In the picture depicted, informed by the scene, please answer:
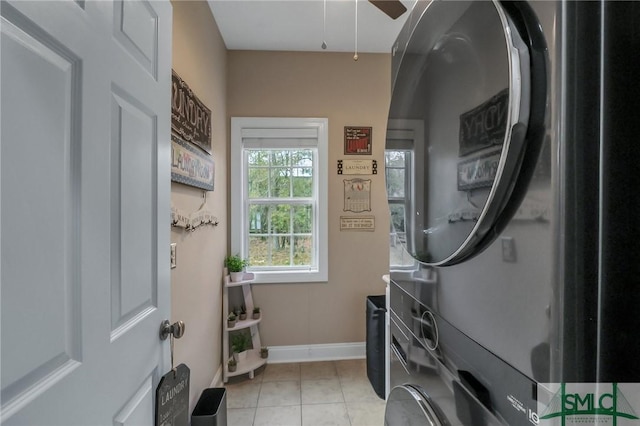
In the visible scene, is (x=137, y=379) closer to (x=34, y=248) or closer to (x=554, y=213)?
(x=34, y=248)

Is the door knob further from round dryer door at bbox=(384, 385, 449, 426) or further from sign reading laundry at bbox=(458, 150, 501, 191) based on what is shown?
sign reading laundry at bbox=(458, 150, 501, 191)

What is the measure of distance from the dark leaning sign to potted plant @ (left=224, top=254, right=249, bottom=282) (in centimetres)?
138

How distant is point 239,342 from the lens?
247 centimetres

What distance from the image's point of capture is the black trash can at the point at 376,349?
2131 mm

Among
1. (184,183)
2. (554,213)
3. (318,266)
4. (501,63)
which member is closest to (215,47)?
(184,183)

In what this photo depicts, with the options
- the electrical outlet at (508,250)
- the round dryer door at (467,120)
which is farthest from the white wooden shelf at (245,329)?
the electrical outlet at (508,250)

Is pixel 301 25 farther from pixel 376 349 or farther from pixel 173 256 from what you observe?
pixel 376 349

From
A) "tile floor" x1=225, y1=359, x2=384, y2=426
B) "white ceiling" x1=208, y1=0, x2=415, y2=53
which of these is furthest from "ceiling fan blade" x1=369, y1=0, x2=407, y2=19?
"tile floor" x1=225, y1=359, x2=384, y2=426

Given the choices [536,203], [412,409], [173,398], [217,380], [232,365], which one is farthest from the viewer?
[232,365]

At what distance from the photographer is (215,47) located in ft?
7.29

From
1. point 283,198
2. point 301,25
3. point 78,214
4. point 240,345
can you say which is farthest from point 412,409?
point 301,25

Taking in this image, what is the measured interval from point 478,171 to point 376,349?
6.43ft

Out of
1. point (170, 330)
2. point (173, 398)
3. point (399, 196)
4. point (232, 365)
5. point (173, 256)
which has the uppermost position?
point (399, 196)

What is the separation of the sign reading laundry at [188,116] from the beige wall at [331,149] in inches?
29.9
